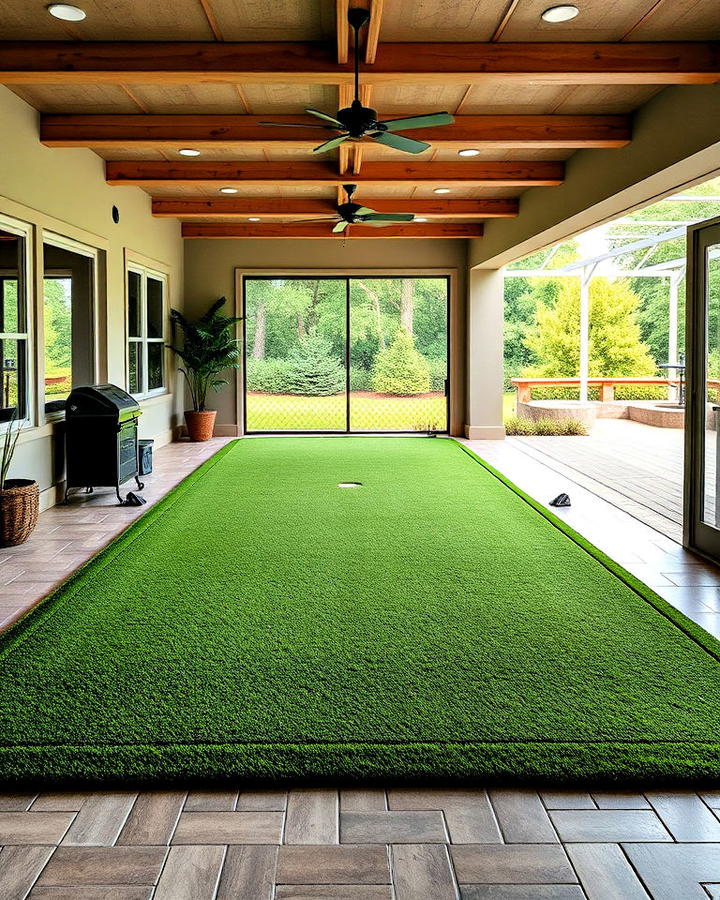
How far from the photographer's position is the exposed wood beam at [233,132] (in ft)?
19.4

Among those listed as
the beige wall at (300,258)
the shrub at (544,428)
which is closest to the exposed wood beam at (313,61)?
the beige wall at (300,258)

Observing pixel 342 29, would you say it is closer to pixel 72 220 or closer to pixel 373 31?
pixel 373 31

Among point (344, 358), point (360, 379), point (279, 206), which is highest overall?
point (279, 206)

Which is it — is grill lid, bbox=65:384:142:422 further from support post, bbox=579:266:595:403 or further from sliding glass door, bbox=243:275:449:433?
support post, bbox=579:266:595:403

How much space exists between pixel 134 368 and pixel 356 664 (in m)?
6.72

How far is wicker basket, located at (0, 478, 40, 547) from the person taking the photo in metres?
4.96

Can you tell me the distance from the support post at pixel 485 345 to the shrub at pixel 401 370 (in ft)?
3.07

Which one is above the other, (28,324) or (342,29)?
(342,29)

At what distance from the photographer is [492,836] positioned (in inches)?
81.8

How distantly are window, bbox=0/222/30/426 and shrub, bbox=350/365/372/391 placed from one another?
6399mm

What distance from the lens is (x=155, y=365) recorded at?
33.3 feet

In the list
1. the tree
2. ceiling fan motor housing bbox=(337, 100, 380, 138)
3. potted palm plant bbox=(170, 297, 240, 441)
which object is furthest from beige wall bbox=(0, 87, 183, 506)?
the tree

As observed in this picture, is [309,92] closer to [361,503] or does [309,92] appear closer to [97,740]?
[361,503]

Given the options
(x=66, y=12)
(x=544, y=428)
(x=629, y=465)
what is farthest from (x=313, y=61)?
(x=544, y=428)
